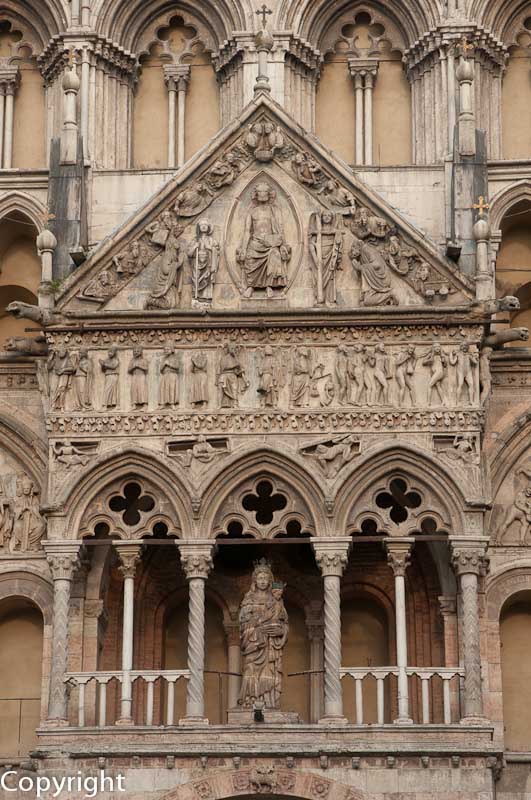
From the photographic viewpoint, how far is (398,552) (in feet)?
94.7

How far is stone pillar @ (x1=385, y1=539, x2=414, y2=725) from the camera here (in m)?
28.4

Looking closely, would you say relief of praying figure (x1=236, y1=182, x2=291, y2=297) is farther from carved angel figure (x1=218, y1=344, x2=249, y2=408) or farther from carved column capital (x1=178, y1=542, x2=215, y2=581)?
carved column capital (x1=178, y1=542, x2=215, y2=581)

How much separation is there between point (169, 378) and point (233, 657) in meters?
3.46

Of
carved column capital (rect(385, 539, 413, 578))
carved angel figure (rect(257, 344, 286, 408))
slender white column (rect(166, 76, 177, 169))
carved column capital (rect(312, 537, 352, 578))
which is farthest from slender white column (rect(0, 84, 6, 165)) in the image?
carved column capital (rect(385, 539, 413, 578))

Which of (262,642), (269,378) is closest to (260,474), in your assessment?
(269,378)

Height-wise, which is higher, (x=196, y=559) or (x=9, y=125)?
(x=9, y=125)

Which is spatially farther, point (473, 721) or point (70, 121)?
point (70, 121)

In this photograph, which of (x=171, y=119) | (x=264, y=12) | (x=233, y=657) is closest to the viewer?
(x=233, y=657)

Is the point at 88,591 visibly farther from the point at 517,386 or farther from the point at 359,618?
the point at 517,386

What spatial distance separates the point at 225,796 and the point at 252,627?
1961 mm

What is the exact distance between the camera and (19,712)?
30.5 meters

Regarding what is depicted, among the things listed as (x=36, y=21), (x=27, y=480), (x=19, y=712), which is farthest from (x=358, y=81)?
(x=19, y=712)

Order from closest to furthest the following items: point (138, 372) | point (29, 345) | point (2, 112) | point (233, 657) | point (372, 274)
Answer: point (138, 372) → point (372, 274) → point (29, 345) → point (233, 657) → point (2, 112)

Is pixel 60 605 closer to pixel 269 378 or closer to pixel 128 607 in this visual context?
pixel 128 607
